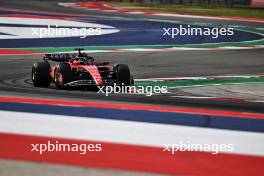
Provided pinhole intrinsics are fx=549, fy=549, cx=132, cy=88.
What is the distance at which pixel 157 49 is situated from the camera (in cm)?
1975

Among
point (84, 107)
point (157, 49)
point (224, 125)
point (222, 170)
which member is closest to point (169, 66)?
point (157, 49)

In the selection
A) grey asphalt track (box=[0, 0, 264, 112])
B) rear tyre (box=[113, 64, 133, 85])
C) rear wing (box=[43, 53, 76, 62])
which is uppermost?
rear wing (box=[43, 53, 76, 62])

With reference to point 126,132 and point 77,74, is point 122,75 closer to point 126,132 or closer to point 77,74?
point 77,74

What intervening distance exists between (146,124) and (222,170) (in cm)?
189

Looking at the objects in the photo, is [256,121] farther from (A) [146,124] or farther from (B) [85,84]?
(B) [85,84]

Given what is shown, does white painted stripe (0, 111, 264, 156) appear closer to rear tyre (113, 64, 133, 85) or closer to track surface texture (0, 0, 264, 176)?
track surface texture (0, 0, 264, 176)

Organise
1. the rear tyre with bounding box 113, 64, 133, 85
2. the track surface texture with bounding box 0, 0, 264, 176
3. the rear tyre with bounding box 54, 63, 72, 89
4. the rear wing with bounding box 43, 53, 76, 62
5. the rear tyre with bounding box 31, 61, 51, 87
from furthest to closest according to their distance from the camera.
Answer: the rear wing with bounding box 43, 53, 76, 62, the rear tyre with bounding box 31, 61, 51, 87, the rear tyre with bounding box 113, 64, 133, 85, the rear tyre with bounding box 54, 63, 72, 89, the track surface texture with bounding box 0, 0, 264, 176

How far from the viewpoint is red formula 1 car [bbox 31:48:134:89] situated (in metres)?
10.9

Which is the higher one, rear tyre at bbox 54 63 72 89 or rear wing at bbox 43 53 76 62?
rear wing at bbox 43 53 76 62

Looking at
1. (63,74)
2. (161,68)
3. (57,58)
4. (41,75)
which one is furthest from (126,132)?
(161,68)

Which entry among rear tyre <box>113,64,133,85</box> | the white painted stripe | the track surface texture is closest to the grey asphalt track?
the track surface texture

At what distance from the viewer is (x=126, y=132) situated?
21.7 ft

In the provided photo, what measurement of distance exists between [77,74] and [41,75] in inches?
33.4

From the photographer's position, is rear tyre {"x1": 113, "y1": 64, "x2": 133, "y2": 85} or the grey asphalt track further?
rear tyre {"x1": 113, "y1": 64, "x2": 133, "y2": 85}
